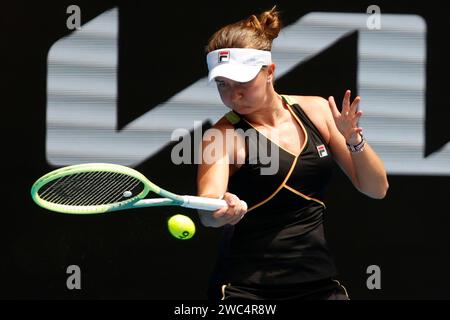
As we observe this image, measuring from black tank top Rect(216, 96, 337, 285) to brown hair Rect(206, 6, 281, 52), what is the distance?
237 millimetres

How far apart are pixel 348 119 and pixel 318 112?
0.90 ft

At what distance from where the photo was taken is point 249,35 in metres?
3.22

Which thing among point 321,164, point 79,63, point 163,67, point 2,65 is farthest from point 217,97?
point 321,164

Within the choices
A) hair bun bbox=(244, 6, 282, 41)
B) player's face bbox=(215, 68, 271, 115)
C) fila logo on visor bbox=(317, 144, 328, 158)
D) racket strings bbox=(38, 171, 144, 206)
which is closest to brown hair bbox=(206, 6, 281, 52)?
hair bun bbox=(244, 6, 282, 41)

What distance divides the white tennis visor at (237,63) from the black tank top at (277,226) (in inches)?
7.1

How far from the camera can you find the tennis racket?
2.93 metres

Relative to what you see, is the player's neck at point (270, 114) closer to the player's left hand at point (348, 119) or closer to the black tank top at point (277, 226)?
the black tank top at point (277, 226)

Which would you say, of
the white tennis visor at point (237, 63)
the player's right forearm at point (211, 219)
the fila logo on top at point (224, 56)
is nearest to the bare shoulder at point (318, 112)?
Answer: the white tennis visor at point (237, 63)

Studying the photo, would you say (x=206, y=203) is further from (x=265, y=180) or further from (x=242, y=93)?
(x=242, y=93)

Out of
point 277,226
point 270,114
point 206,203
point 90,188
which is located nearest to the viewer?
point 206,203

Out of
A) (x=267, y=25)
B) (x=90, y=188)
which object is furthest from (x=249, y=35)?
(x=90, y=188)

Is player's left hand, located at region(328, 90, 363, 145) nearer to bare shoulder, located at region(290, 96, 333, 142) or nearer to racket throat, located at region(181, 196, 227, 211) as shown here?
bare shoulder, located at region(290, 96, 333, 142)

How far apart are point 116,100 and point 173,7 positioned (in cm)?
51

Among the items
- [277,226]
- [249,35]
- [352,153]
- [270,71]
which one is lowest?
[277,226]
